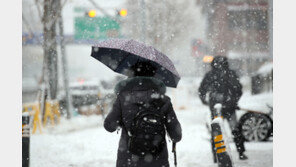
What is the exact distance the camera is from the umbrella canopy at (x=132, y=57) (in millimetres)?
3188

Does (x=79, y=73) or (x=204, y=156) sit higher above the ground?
(x=79, y=73)

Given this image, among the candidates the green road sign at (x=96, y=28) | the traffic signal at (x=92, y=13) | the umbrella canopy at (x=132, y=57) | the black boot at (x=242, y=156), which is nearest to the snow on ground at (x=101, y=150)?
the black boot at (x=242, y=156)

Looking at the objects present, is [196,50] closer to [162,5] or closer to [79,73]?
[162,5]

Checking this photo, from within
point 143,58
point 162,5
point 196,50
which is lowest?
point 143,58

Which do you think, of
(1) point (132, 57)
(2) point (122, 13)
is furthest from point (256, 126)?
(2) point (122, 13)

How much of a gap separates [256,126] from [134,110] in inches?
215

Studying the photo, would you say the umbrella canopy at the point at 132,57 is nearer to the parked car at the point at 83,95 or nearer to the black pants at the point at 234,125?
the black pants at the point at 234,125

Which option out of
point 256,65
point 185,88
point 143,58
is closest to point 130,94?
point 143,58

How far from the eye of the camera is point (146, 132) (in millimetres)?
2816

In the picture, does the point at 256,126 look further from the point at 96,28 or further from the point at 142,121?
the point at 96,28

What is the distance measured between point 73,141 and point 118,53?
5922 mm

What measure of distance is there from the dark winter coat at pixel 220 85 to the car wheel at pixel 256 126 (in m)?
1.42

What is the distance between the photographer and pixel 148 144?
2.84 meters

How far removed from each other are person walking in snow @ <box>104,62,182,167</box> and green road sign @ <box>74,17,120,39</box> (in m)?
7.14
